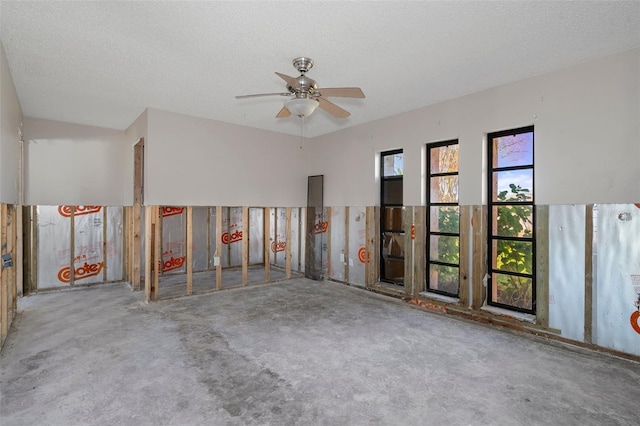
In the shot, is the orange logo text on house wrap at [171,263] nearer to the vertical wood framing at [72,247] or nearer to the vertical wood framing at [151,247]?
the vertical wood framing at [72,247]

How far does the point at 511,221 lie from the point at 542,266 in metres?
0.70

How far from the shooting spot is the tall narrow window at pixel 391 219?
5480 millimetres

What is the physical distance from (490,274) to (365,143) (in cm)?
306

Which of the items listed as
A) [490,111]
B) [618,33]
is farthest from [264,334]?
[618,33]

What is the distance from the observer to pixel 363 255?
19.4ft

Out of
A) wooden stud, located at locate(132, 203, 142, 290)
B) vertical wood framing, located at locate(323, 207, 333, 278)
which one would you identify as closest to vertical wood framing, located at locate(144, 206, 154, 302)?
wooden stud, located at locate(132, 203, 142, 290)

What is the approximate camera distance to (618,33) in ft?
9.47

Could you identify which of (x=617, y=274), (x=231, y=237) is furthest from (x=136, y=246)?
(x=617, y=274)

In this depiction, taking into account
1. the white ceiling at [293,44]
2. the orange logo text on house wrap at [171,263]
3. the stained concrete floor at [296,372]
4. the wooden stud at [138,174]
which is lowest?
the stained concrete floor at [296,372]

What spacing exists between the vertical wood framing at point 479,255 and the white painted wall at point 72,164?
654 centimetres

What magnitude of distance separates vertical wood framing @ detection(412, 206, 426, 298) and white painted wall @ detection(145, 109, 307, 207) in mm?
2923

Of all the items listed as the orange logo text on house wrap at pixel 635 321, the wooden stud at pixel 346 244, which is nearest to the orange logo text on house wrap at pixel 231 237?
the wooden stud at pixel 346 244

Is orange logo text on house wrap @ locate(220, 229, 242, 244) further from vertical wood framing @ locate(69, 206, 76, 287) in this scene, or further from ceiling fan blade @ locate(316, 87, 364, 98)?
ceiling fan blade @ locate(316, 87, 364, 98)

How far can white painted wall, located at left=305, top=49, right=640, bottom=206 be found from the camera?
3178 mm
